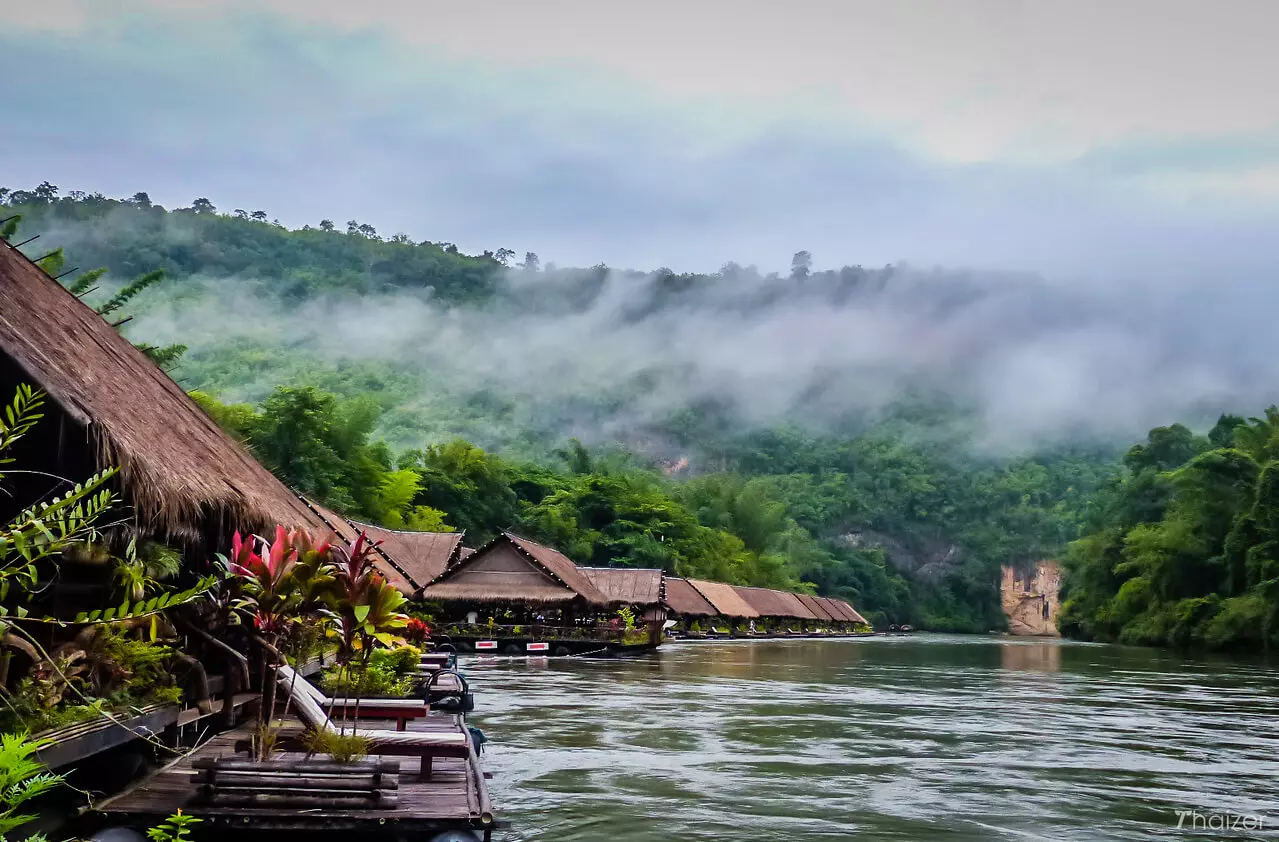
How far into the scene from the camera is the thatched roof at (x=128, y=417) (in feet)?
23.7

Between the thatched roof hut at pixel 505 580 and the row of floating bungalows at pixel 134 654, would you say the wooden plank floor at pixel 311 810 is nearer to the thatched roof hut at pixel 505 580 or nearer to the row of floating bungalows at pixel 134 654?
the row of floating bungalows at pixel 134 654

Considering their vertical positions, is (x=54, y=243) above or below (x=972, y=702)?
above

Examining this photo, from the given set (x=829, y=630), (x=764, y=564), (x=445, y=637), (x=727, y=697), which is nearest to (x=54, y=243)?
(x=764, y=564)

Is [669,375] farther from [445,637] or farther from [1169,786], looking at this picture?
[1169,786]

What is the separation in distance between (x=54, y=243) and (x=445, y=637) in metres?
112

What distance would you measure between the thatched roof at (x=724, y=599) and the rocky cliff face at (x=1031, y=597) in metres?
70.6

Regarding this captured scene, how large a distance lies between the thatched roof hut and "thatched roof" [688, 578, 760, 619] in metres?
24.4

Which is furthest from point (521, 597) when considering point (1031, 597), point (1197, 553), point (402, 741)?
point (1031, 597)

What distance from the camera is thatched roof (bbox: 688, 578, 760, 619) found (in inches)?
2506

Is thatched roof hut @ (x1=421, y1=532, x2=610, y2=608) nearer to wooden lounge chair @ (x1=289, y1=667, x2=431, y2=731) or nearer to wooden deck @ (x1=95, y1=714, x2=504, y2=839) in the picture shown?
wooden lounge chair @ (x1=289, y1=667, x2=431, y2=731)

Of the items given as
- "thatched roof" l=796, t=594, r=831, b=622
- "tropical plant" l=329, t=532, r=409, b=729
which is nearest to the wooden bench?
"tropical plant" l=329, t=532, r=409, b=729

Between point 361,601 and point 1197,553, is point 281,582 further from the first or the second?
point 1197,553

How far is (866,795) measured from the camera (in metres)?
11.3

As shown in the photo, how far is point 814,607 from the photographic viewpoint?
8544cm
